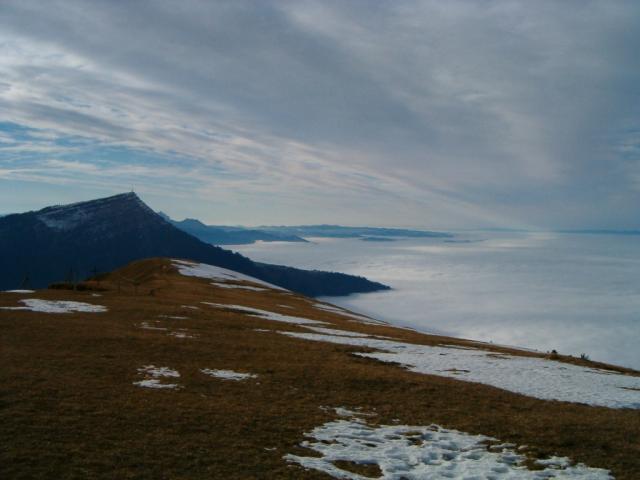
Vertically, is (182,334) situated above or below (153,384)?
above

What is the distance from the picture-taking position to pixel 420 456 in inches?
545

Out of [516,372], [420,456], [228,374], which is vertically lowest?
[228,374]

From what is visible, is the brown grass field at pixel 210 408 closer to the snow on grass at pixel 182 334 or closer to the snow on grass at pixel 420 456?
the snow on grass at pixel 182 334

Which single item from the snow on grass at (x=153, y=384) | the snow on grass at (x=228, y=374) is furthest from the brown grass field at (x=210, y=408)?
the snow on grass at (x=228, y=374)

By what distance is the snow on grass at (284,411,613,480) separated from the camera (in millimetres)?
12727

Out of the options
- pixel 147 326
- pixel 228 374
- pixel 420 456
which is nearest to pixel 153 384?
pixel 228 374

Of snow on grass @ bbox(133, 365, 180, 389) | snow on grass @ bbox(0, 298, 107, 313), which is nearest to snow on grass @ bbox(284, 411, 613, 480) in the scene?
snow on grass @ bbox(133, 365, 180, 389)

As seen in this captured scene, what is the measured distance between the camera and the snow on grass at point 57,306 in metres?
37.6

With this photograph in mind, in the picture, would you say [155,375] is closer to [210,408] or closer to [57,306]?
[210,408]

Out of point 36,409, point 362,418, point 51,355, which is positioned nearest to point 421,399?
point 362,418

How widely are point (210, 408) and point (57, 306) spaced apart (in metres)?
30.1

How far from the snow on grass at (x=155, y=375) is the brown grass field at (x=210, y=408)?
0.46m

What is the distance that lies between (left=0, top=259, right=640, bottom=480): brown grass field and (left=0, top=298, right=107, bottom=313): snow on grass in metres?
5.60

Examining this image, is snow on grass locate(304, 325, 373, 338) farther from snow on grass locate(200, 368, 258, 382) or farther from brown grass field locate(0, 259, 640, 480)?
snow on grass locate(200, 368, 258, 382)
